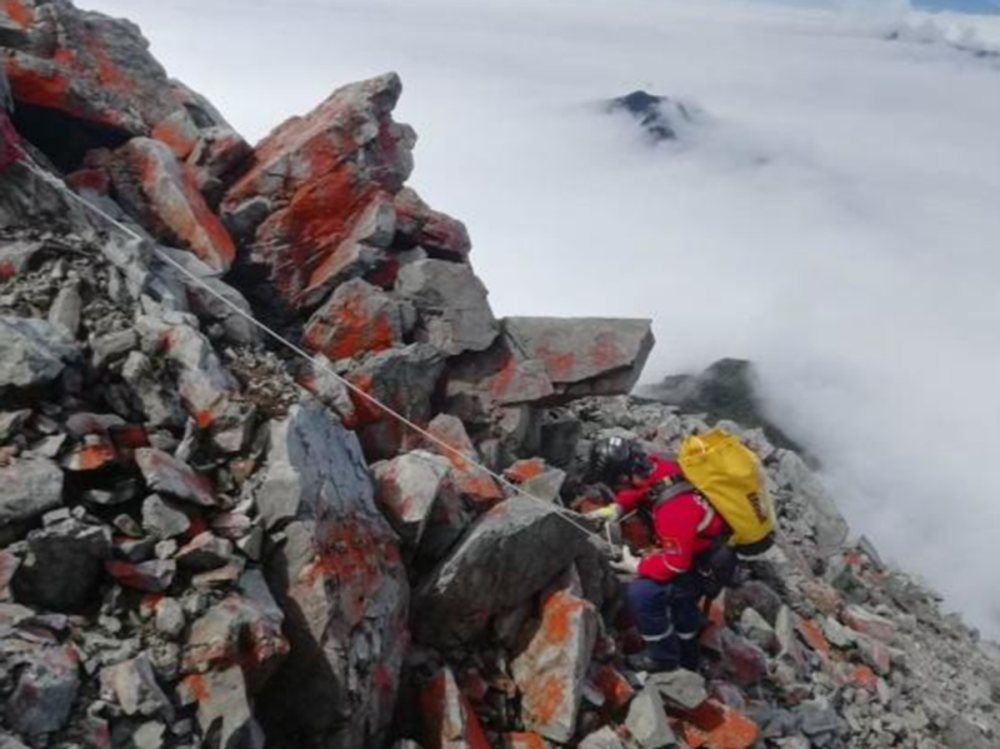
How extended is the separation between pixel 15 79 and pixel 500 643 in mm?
9860

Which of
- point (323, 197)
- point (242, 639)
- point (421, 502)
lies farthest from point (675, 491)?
point (323, 197)

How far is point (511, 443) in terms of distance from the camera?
1487 cm

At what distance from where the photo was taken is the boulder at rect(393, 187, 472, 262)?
16.2 m

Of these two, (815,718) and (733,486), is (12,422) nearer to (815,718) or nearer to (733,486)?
(733,486)

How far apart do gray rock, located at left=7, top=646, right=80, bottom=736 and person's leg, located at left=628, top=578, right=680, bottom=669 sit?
23.1ft

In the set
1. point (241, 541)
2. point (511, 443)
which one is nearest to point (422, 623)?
point (241, 541)

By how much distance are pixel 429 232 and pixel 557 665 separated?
8406 mm

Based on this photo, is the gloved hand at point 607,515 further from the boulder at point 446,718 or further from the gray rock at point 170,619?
the gray rock at point 170,619

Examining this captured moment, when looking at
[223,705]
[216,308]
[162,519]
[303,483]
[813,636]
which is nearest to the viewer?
[223,705]

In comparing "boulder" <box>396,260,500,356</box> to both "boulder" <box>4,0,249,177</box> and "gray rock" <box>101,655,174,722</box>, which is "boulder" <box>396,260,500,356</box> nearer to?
"boulder" <box>4,0,249,177</box>

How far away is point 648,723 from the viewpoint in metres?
10.7

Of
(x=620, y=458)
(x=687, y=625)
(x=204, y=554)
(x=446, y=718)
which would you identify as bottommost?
(x=687, y=625)

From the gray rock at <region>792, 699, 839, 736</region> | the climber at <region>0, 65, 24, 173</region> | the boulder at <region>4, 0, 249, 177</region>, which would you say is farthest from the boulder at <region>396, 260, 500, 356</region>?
the gray rock at <region>792, 699, 839, 736</region>

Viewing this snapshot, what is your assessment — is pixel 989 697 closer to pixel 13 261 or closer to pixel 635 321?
pixel 635 321
